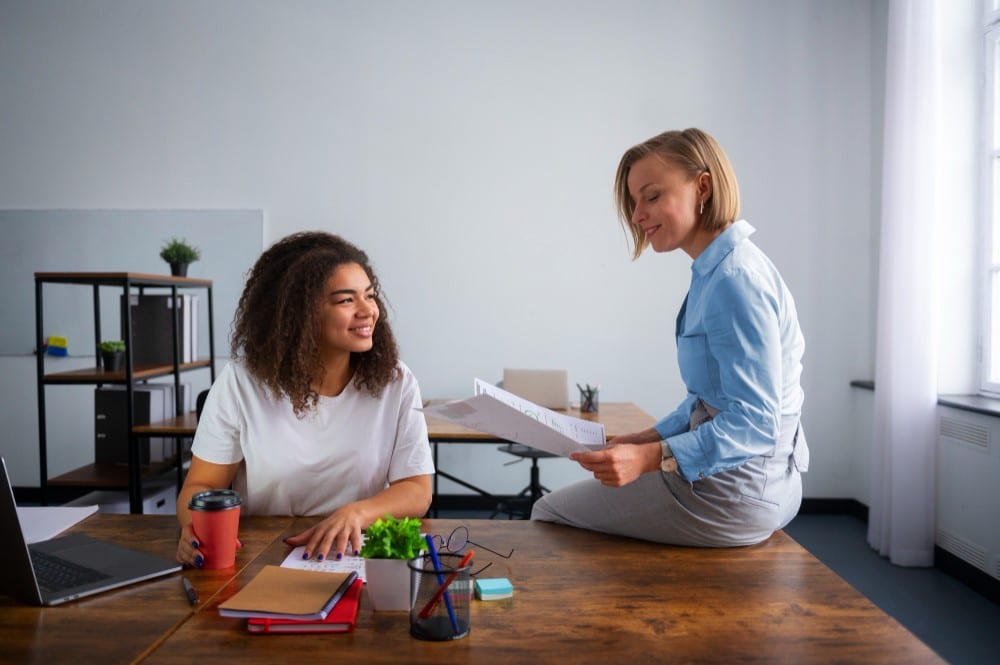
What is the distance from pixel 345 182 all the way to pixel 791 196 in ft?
8.70

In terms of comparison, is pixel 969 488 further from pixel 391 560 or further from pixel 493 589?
pixel 391 560

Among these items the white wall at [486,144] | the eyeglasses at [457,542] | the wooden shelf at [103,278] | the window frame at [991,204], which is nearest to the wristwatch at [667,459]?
the eyeglasses at [457,542]

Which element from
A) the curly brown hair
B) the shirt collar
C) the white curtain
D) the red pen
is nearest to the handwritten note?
the red pen

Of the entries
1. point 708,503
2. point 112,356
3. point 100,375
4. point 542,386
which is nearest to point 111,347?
point 112,356

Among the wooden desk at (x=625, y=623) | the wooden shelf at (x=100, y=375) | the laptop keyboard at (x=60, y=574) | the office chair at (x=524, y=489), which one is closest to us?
the wooden desk at (x=625, y=623)

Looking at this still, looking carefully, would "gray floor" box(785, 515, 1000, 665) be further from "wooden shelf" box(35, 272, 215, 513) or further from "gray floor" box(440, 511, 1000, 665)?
"wooden shelf" box(35, 272, 215, 513)

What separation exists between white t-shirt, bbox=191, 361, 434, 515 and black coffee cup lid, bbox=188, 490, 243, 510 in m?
0.40

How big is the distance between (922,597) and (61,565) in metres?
3.23

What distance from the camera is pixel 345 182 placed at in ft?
14.9

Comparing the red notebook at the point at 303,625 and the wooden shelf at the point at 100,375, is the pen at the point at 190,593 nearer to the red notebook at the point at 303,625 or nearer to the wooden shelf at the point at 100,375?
the red notebook at the point at 303,625

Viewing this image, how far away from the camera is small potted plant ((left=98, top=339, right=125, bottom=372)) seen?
3.37m

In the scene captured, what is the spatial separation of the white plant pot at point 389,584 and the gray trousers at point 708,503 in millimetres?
509

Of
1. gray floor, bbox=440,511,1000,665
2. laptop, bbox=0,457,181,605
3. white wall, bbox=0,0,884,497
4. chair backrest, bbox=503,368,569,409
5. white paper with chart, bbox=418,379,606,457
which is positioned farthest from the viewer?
white wall, bbox=0,0,884,497

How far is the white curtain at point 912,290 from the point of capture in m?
3.45
